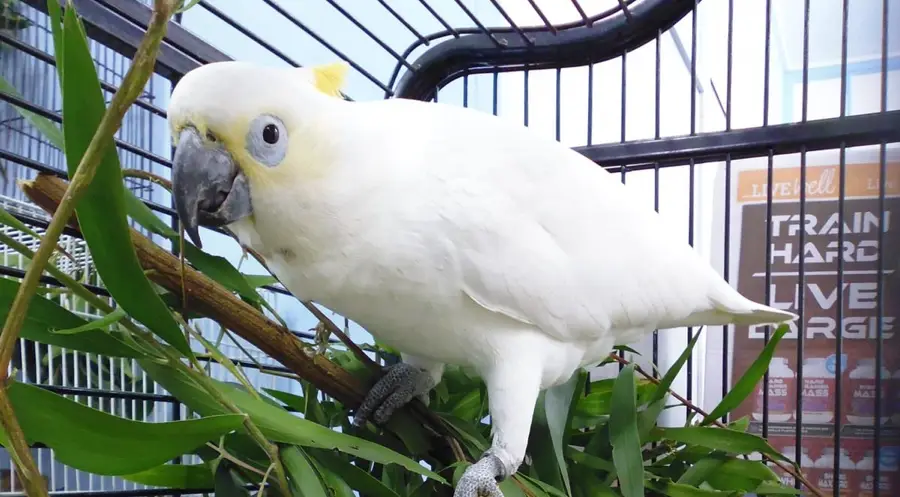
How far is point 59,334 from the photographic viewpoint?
43 centimetres

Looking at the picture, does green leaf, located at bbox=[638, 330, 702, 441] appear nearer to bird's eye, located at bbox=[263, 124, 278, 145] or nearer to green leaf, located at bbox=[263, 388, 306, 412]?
green leaf, located at bbox=[263, 388, 306, 412]

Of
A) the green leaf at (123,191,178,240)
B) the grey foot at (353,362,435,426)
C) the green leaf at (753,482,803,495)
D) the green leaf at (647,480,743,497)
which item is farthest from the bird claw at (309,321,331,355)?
the green leaf at (753,482,803,495)

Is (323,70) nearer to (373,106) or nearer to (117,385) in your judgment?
(373,106)

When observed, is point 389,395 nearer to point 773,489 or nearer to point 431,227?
point 431,227

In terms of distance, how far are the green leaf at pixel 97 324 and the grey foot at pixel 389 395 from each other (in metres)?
0.26

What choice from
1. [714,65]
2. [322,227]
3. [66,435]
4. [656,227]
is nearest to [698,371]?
[656,227]

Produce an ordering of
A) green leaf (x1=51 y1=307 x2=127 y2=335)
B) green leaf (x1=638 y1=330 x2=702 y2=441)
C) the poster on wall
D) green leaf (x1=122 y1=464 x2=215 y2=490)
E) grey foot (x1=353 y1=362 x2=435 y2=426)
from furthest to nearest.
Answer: the poster on wall
green leaf (x1=638 y1=330 x2=702 y2=441)
grey foot (x1=353 y1=362 x2=435 y2=426)
green leaf (x1=122 y1=464 x2=215 y2=490)
green leaf (x1=51 y1=307 x2=127 y2=335)

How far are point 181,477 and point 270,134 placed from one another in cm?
30

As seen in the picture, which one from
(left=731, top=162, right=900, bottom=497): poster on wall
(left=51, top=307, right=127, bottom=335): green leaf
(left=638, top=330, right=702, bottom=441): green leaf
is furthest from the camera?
(left=731, top=162, right=900, bottom=497): poster on wall

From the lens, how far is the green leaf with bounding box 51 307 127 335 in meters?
0.40

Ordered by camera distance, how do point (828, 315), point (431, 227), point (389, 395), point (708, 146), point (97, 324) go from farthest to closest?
point (828, 315) → point (708, 146) → point (389, 395) → point (431, 227) → point (97, 324)

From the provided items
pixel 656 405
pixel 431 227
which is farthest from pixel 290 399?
pixel 656 405

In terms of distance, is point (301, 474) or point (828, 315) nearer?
point (301, 474)

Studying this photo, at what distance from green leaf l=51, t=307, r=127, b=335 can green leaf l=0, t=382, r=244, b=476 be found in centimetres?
6
